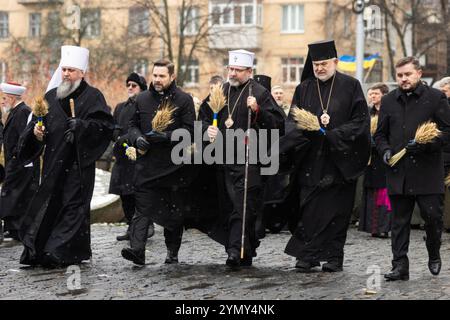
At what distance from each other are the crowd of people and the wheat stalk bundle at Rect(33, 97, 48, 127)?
3 cm

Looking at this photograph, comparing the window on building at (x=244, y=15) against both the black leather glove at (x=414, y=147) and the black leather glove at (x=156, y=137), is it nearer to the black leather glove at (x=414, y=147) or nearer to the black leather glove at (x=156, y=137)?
the black leather glove at (x=156, y=137)

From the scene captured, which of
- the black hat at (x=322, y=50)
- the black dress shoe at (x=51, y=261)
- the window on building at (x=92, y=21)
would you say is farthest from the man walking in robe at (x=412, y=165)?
the window on building at (x=92, y=21)

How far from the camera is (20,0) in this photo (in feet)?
202

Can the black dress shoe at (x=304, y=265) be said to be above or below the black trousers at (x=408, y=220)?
below

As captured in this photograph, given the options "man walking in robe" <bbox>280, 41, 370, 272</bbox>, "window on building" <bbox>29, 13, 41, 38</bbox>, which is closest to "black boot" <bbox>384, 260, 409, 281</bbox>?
"man walking in robe" <bbox>280, 41, 370, 272</bbox>

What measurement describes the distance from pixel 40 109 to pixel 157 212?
1.58m

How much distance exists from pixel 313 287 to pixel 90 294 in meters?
1.94

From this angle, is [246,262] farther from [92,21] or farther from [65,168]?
[92,21]

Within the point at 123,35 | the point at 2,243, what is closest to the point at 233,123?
the point at 2,243

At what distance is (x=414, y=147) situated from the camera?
32.5 ft

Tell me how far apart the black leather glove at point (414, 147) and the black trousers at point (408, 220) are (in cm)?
45

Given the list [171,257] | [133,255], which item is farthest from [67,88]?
[171,257]

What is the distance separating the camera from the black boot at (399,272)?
9914 mm

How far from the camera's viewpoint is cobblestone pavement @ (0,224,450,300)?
9117mm
